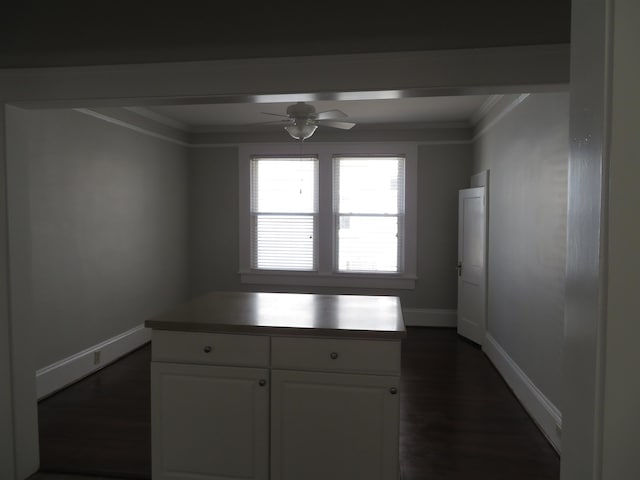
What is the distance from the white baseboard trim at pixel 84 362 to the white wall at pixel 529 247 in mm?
3708

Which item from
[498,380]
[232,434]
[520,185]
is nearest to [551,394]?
[498,380]

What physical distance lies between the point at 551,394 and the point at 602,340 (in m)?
2.62

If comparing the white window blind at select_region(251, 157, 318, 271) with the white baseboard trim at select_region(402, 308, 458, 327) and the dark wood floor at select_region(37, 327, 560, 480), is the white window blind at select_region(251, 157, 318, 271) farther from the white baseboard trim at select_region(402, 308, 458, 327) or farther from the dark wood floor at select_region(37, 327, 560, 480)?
the dark wood floor at select_region(37, 327, 560, 480)

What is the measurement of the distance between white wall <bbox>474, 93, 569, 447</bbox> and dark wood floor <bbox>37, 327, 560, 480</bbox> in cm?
22

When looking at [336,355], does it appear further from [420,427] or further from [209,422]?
[420,427]

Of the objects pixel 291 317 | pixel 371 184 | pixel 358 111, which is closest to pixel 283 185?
pixel 371 184

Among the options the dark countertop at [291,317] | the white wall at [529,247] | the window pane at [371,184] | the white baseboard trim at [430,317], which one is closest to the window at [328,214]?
the window pane at [371,184]

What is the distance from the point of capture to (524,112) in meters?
3.48

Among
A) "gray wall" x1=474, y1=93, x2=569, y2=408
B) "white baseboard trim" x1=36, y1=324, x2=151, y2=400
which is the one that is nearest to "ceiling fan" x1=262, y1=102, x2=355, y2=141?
"gray wall" x1=474, y1=93, x2=569, y2=408

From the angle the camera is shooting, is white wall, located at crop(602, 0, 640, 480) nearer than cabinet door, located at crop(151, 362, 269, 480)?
Yes

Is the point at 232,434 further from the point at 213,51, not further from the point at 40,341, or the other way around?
the point at 40,341

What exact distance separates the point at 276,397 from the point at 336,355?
0.36m

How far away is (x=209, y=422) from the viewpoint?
207 cm

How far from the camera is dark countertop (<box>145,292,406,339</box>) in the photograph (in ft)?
6.53
